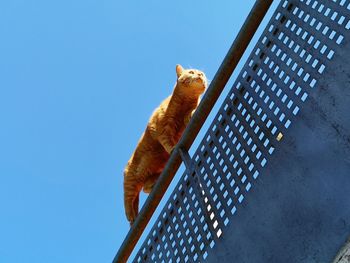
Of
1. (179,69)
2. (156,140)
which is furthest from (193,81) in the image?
(156,140)

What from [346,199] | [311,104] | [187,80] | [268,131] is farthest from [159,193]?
[187,80]

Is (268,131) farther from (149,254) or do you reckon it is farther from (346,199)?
(149,254)

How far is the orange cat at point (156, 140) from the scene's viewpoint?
4.16 meters

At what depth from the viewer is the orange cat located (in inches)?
164

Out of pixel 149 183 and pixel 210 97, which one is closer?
pixel 210 97

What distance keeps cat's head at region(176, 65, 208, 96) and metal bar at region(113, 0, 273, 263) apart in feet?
5.64

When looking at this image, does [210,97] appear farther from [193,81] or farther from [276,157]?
[193,81]

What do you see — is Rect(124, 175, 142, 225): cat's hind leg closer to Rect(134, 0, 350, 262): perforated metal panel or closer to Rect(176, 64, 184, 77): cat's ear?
Rect(176, 64, 184, 77): cat's ear

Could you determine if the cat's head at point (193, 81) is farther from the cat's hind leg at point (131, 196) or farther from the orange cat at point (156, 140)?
the cat's hind leg at point (131, 196)

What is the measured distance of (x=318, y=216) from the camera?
1.56m

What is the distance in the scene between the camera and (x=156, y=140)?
4.23 m

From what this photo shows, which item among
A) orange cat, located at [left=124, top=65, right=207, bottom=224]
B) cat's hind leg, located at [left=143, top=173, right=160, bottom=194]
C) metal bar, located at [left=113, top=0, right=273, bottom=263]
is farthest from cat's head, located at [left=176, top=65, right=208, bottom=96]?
metal bar, located at [left=113, top=0, right=273, bottom=263]

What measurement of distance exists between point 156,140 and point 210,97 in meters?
1.75

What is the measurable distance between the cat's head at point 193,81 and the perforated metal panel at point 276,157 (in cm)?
191
